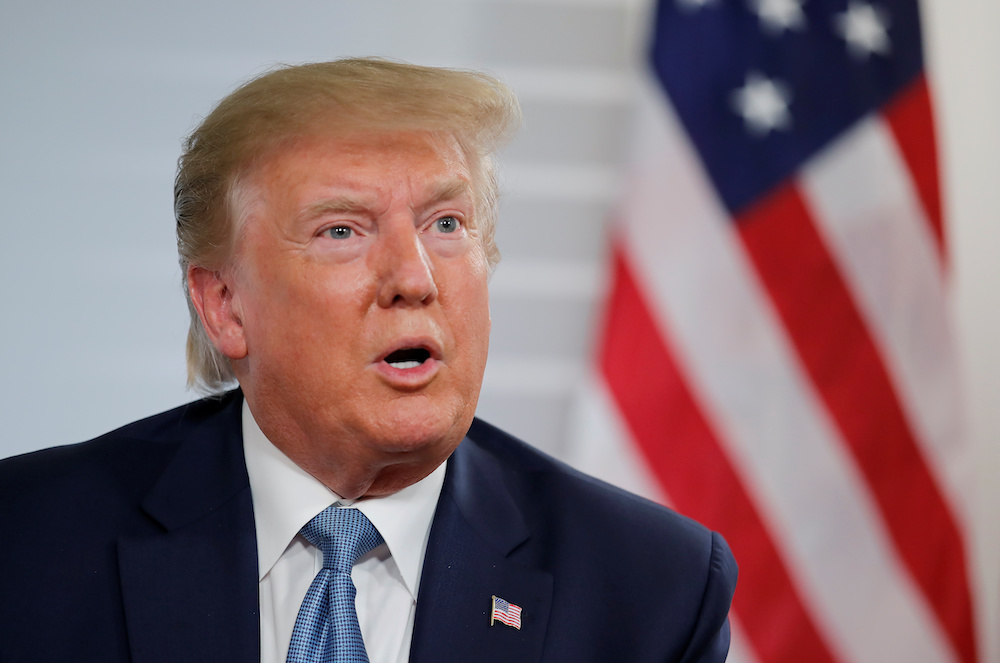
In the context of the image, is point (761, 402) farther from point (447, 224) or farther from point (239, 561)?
point (239, 561)

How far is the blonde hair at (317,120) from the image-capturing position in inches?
54.3

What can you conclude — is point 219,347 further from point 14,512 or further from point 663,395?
point 663,395

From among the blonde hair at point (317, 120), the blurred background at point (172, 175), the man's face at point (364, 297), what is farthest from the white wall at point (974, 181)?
the man's face at point (364, 297)

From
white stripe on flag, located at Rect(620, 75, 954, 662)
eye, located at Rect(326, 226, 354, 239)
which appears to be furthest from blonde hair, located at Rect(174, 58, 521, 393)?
white stripe on flag, located at Rect(620, 75, 954, 662)

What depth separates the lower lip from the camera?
1.32 m

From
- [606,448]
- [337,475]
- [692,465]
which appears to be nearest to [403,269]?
[337,475]

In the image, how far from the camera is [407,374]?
52.3 inches

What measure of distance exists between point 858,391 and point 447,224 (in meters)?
1.56

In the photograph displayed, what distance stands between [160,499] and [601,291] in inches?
59.8

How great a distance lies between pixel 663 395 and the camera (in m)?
2.54

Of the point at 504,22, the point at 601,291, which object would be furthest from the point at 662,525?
the point at 504,22

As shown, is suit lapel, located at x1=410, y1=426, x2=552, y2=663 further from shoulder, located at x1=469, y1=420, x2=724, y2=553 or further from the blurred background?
the blurred background

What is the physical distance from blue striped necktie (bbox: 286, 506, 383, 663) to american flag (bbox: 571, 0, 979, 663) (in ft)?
3.81

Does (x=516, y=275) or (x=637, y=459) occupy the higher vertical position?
(x=516, y=275)
